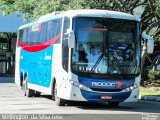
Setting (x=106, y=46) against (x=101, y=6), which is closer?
(x=106, y=46)

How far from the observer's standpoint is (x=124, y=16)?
725 inches

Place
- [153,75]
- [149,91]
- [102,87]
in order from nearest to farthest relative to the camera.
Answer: [102,87]
[149,91]
[153,75]

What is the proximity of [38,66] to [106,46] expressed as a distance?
5.03m

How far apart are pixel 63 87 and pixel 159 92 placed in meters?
9.79

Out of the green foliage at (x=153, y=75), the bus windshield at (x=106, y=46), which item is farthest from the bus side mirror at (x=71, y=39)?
the green foliage at (x=153, y=75)

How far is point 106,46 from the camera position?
59.1ft

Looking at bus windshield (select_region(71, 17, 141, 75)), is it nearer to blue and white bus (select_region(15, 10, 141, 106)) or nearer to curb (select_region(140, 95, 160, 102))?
blue and white bus (select_region(15, 10, 141, 106))

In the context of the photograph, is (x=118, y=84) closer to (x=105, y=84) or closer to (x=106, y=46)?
(x=105, y=84)

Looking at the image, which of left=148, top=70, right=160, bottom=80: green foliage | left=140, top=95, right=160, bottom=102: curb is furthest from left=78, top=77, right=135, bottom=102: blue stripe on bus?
left=148, top=70, right=160, bottom=80: green foliage

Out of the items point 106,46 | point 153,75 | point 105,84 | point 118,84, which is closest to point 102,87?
point 105,84

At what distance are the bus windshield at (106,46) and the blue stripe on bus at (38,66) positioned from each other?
2.65 meters

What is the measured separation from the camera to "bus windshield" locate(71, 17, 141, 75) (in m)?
17.7

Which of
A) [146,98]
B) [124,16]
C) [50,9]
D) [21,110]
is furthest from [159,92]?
[21,110]

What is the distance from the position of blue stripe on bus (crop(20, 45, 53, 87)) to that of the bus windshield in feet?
8.68
